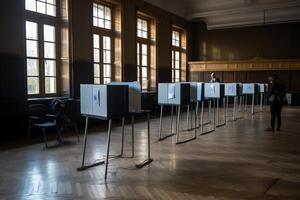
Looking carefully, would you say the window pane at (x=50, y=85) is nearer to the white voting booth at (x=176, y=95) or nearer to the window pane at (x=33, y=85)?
the window pane at (x=33, y=85)

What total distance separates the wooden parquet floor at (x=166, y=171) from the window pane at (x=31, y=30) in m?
2.83

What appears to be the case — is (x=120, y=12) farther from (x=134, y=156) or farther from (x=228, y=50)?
(x=228, y=50)

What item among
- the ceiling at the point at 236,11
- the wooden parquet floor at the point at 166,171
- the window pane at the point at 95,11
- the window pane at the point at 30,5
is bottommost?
the wooden parquet floor at the point at 166,171

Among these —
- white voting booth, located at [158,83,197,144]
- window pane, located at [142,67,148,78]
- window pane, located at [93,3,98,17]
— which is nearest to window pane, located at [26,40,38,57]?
window pane, located at [93,3,98,17]

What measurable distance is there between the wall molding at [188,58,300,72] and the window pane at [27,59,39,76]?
34.6 ft

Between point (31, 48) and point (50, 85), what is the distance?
3.85 feet

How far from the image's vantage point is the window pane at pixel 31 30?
841 cm

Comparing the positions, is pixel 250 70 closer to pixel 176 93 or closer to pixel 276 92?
pixel 276 92

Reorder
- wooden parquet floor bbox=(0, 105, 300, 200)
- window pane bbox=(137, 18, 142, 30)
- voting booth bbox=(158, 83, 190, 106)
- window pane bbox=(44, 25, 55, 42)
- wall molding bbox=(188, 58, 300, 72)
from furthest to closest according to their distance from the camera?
wall molding bbox=(188, 58, 300, 72)
window pane bbox=(137, 18, 142, 30)
window pane bbox=(44, 25, 55, 42)
voting booth bbox=(158, 83, 190, 106)
wooden parquet floor bbox=(0, 105, 300, 200)

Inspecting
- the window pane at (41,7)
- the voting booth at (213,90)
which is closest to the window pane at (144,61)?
the voting booth at (213,90)

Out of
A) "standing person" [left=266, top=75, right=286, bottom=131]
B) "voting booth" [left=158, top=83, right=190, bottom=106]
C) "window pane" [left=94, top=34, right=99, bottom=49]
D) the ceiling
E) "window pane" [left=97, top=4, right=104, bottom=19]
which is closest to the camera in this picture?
"voting booth" [left=158, top=83, right=190, bottom=106]

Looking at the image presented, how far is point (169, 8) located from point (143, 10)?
101 inches

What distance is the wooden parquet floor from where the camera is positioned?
401 cm

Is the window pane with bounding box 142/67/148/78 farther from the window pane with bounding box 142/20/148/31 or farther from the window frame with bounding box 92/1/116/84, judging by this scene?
the window frame with bounding box 92/1/116/84
